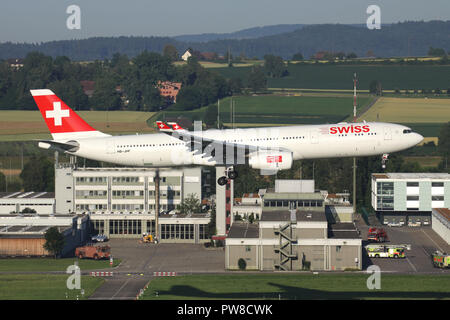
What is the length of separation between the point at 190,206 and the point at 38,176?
48.5m

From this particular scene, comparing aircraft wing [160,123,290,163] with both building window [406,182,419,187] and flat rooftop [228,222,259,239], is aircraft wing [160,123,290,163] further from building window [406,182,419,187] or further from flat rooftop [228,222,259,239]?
building window [406,182,419,187]

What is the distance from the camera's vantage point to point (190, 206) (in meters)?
144

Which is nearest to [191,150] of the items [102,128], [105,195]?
[105,195]

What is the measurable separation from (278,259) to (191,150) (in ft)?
128

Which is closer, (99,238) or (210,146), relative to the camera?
(210,146)

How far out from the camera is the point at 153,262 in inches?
4500

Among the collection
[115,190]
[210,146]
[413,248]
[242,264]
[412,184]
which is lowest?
[242,264]

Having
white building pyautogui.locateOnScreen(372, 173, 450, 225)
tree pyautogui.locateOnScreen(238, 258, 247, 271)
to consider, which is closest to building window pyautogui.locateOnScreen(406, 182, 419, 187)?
white building pyautogui.locateOnScreen(372, 173, 450, 225)

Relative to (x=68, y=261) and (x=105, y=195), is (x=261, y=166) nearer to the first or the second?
(x=68, y=261)

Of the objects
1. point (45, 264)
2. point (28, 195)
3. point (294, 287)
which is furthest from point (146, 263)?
point (28, 195)

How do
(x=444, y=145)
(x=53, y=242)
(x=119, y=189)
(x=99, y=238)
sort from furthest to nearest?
(x=444, y=145), (x=119, y=189), (x=99, y=238), (x=53, y=242)

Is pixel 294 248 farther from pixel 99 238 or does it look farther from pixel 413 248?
pixel 99 238

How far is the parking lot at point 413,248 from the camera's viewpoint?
10631cm

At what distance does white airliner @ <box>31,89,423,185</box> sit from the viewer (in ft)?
225
